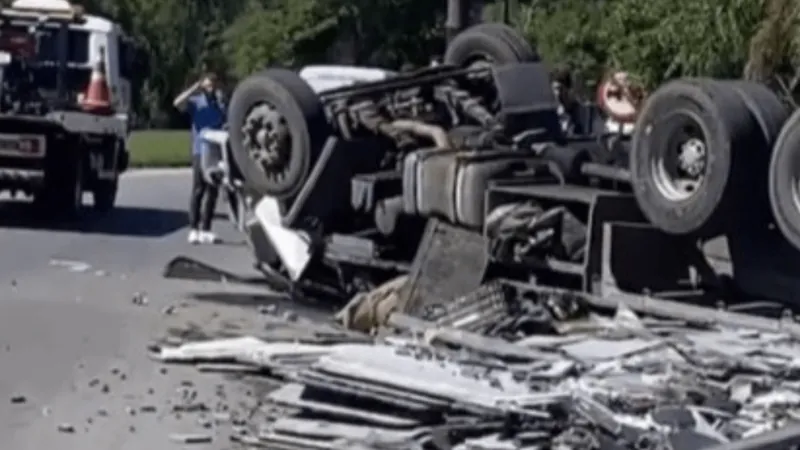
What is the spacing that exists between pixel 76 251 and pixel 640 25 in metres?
6.57

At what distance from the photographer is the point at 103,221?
25.8 m

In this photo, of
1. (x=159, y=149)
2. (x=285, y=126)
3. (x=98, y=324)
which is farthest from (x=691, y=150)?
(x=159, y=149)

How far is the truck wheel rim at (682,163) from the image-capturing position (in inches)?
522

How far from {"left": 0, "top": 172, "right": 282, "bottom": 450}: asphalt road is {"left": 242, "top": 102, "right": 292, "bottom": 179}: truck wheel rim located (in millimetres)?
1063

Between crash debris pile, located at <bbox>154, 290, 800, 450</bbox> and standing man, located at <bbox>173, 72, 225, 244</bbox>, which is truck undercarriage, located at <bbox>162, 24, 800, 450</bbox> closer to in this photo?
crash debris pile, located at <bbox>154, 290, 800, 450</bbox>

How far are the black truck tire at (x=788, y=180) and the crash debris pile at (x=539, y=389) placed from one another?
31.1 inches

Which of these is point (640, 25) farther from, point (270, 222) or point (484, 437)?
point (484, 437)

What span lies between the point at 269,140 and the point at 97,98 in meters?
9.94

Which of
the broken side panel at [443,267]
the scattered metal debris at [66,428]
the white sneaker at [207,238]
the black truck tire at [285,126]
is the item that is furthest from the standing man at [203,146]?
A: the scattered metal debris at [66,428]

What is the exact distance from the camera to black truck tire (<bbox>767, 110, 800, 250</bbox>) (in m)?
12.6

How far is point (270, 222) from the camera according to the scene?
53.9ft

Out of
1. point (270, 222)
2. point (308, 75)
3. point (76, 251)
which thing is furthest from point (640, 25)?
point (270, 222)

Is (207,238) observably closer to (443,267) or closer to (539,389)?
(443,267)

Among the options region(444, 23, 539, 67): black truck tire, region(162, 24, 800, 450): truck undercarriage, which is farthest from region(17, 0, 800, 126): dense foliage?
region(444, 23, 539, 67): black truck tire
